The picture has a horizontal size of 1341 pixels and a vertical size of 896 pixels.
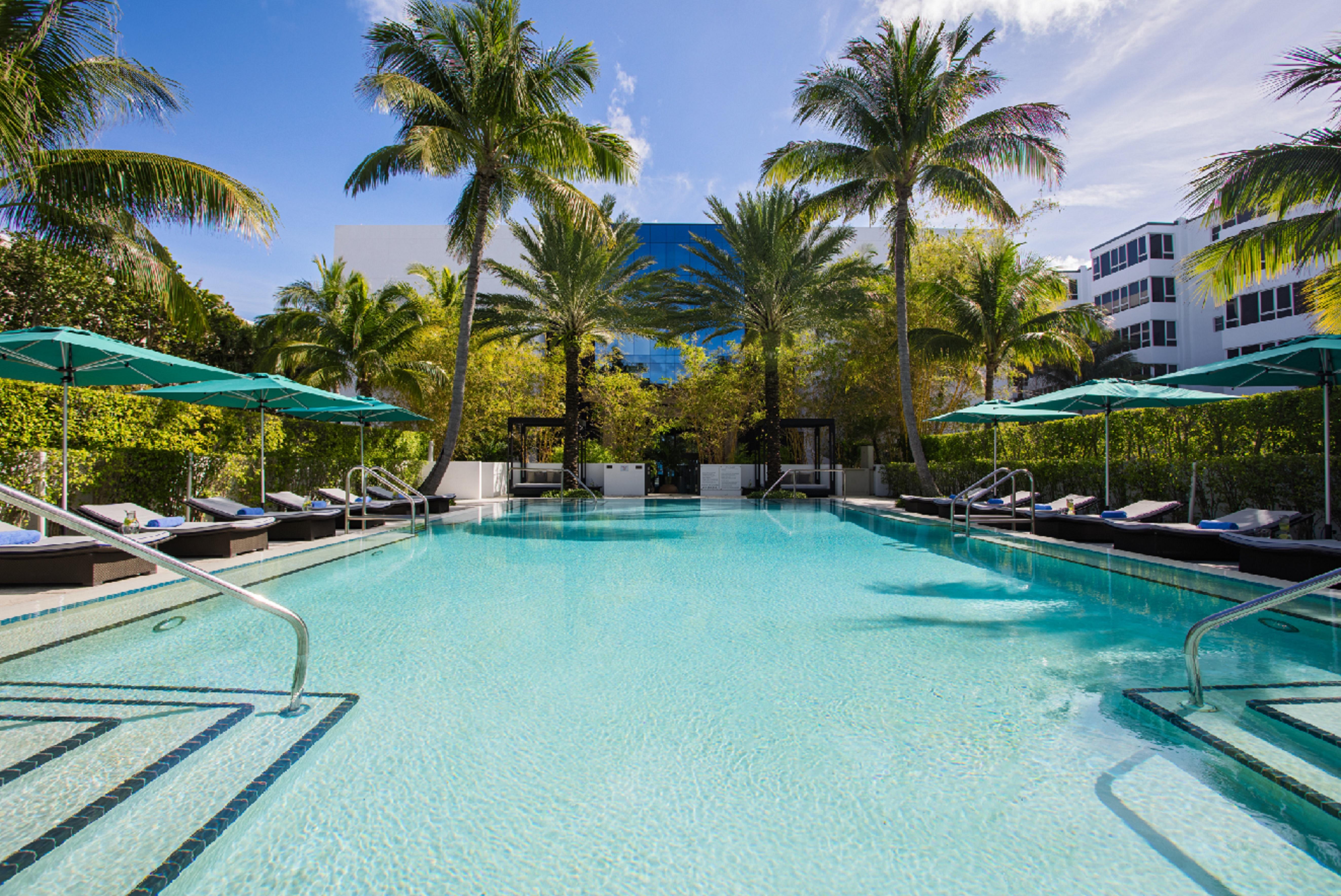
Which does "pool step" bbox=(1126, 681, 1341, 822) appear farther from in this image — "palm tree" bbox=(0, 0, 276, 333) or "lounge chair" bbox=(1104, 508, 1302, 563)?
"palm tree" bbox=(0, 0, 276, 333)

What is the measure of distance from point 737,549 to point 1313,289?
1048 cm

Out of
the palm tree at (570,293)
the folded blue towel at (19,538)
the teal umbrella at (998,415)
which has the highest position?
the palm tree at (570,293)

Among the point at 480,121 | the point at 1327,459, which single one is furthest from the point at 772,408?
the point at 1327,459

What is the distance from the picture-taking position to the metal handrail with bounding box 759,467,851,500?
21.1 metres

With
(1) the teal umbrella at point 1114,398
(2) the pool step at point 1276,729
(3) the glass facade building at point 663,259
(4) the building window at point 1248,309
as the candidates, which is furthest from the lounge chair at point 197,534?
(4) the building window at point 1248,309

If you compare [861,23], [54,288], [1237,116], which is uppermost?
[861,23]

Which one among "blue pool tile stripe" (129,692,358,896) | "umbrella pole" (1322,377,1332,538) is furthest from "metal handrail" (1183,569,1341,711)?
"umbrella pole" (1322,377,1332,538)

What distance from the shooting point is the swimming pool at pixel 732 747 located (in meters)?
2.10

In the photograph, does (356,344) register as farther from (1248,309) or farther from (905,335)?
(1248,309)

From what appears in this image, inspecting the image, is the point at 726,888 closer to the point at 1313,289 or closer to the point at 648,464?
the point at 1313,289

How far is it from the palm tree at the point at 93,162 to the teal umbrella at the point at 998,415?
41.8 ft

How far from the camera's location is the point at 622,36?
14.7 metres

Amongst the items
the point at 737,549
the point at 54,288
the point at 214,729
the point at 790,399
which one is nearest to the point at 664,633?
the point at 214,729

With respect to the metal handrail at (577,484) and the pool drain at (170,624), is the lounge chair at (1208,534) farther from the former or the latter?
Answer: the metal handrail at (577,484)
